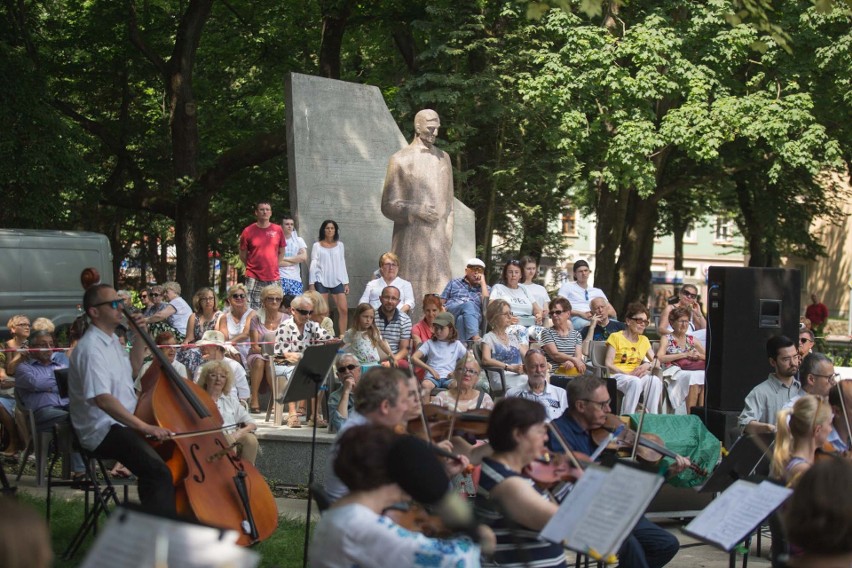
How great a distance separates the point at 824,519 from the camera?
371cm

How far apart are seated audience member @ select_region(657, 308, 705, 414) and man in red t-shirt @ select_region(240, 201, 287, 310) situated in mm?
4718

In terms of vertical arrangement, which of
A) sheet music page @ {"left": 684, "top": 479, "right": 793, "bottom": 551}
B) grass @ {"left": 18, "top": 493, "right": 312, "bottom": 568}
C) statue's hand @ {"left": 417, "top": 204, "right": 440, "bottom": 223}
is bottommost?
grass @ {"left": 18, "top": 493, "right": 312, "bottom": 568}

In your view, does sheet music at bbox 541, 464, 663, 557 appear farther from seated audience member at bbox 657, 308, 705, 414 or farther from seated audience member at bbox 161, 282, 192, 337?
seated audience member at bbox 161, 282, 192, 337

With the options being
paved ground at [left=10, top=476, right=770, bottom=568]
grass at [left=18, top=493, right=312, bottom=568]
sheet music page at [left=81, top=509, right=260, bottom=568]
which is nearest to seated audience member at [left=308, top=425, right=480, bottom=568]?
sheet music page at [left=81, top=509, right=260, bottom=568]

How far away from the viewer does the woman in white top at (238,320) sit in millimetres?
12320

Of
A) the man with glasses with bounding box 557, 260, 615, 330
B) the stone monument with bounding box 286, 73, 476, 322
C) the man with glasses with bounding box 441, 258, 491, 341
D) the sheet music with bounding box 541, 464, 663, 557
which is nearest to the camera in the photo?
the sheet music with bounding box 541, 464, 663, 557

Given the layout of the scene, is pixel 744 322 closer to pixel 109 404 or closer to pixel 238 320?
pixel 238 320

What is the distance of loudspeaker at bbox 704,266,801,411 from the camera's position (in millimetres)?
11250

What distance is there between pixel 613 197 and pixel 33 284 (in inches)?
512

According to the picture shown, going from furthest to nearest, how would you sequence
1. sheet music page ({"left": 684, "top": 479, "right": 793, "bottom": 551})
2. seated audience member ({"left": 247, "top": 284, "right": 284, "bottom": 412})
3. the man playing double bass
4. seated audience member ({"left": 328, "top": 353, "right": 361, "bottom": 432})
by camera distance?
seated audience member ({"left": 247, "top": 284, "right": 284, "bottom": 412}) → seated audience member ({"left": 328, "top": 353, "right": 361, "bottom": 432}) → the man playing double bass → sheet music page ({"left": 684, "top": 479, "right": 793, "bottom": 551})

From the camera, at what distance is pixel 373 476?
4.39m

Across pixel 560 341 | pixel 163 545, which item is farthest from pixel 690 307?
pixel 163 545

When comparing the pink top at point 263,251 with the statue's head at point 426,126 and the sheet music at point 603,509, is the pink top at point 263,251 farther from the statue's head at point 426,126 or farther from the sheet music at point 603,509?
the sheet music at point 603,509

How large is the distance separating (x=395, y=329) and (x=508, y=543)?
7.15m
